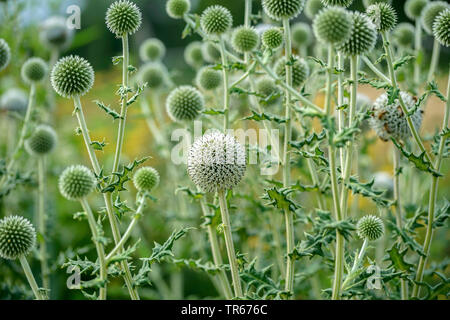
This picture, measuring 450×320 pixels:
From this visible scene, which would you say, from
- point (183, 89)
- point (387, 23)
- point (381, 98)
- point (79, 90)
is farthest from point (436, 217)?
point (79, 90)

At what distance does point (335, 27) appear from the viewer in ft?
5.80

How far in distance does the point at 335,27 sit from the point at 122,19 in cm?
114

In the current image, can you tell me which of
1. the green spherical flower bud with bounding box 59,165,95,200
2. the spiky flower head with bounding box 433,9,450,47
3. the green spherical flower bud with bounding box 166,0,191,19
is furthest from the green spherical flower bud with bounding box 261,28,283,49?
the green spherical flower bud with bounding box 59,165,95,200

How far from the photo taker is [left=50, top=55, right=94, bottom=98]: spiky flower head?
2275 mm

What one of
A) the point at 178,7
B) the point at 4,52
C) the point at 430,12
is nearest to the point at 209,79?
the point at 178,7

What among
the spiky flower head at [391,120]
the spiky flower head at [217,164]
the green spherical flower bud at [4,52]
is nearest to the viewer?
the spiky flower head at [217,164]

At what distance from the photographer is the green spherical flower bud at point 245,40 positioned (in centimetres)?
256

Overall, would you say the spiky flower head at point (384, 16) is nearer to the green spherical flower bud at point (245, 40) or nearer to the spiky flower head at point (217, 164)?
the green spherical flower bud at point (245, 40)

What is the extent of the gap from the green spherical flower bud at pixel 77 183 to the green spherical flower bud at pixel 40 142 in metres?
1.32

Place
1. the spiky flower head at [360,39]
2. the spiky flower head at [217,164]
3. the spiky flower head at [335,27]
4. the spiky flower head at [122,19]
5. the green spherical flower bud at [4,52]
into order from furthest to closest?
the green spherical flower bud at [4,52]
the spiky flower head at [122,19]
the spiky flower head at [217,164]
the spiky flower head at [360,39]
the spiky flower head at [335,27]

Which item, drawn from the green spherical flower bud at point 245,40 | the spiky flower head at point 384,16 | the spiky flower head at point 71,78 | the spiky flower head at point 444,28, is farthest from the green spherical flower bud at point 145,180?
the spiky flower head at point 444,28

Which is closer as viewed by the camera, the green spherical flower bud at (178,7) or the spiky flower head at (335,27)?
the spiky flower head at (335,27)

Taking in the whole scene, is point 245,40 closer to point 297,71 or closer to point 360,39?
point 297,71
